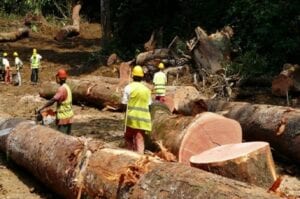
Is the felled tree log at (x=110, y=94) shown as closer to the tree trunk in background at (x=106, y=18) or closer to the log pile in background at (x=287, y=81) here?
the log pile in background at (x=287, y=81)

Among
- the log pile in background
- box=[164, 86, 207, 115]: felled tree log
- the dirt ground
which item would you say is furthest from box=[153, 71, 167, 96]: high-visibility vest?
the log pile in background

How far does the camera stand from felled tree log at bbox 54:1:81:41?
31.4 m

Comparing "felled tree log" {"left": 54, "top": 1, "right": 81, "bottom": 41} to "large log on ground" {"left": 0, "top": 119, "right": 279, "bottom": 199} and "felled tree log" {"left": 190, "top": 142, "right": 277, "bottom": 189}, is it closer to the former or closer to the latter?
"large log on ground" {"left": 0, "top": 119, "right": 279, "bottom": 199}

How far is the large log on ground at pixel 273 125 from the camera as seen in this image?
905cm

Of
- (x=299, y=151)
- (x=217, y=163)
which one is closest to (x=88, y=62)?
(x=299, y=151)

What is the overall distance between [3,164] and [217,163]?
432 cm

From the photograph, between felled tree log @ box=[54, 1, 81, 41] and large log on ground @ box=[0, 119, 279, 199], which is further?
felled tree log @ box=[54, 1, 81, 41]

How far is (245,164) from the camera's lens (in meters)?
6.79

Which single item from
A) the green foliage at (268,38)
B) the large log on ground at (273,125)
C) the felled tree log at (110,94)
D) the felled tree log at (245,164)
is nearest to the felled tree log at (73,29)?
the felled tree log at (110,94)

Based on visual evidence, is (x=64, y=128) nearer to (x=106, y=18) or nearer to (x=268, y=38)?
(x=268, y=38)

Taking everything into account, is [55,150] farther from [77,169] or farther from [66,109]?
[66,109]

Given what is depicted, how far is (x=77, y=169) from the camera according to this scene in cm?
682

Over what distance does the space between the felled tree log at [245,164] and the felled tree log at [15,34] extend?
80.7 feet

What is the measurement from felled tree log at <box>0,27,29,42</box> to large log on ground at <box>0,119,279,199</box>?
72.3 ft
